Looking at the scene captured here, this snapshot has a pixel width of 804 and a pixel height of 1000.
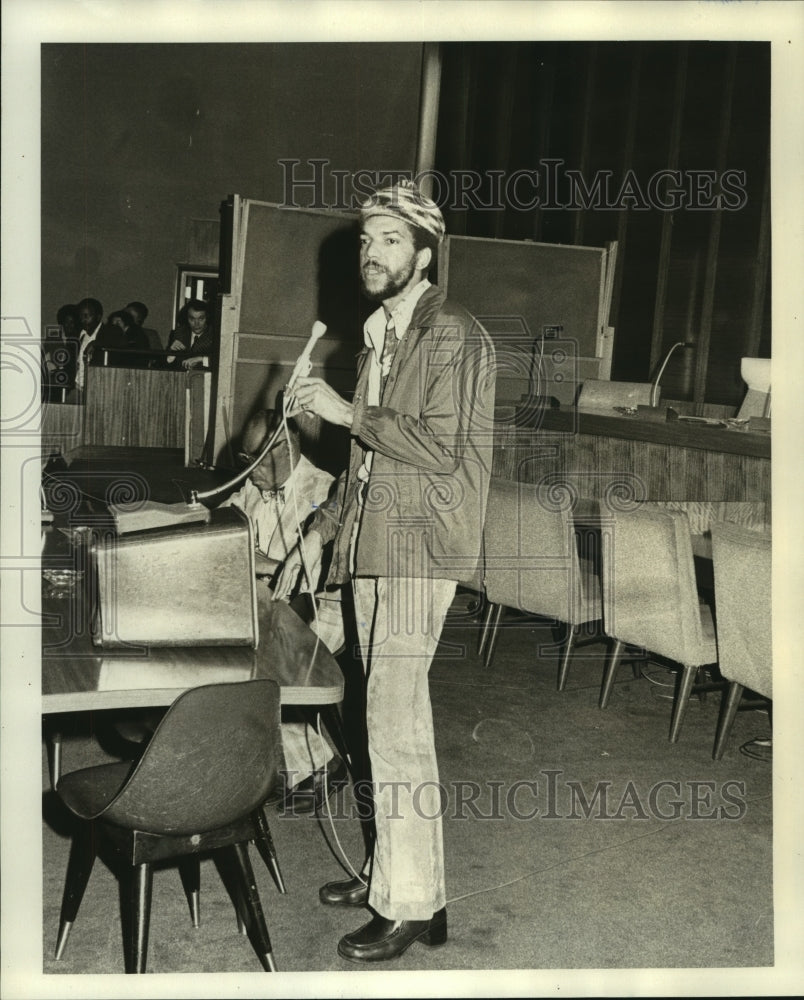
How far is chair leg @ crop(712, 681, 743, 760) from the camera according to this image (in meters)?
3.54

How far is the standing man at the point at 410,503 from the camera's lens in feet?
7.01

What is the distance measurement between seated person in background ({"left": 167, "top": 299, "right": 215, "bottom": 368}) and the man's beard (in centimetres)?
524

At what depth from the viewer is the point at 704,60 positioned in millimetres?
7105

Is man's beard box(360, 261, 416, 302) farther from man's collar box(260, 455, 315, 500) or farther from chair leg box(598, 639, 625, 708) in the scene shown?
chair leg box(598, 639, 625, 708)

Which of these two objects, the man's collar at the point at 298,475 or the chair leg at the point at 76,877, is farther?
the man's collar at the point at 298,475

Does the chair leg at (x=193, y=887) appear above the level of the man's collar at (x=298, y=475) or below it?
below

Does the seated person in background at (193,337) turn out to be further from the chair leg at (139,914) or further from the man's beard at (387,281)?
the chair leg at (139,914)

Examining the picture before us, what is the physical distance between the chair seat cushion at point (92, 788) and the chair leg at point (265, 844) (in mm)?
305

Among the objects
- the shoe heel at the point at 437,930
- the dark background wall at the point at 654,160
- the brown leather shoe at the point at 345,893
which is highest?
the dark background wall at the point at 654,160

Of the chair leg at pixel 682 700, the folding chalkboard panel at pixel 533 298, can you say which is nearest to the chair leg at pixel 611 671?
the chair leg at pixel 682 700

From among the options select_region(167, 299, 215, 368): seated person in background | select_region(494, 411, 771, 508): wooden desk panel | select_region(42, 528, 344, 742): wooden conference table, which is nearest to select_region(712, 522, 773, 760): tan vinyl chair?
select_region(494, 411, 771, 508): wooden desk panel

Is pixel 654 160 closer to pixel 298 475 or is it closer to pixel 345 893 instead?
pixel 298 475

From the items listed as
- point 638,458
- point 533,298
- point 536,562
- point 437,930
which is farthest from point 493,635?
Answer: point 533,298

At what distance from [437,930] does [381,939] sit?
141 mm
